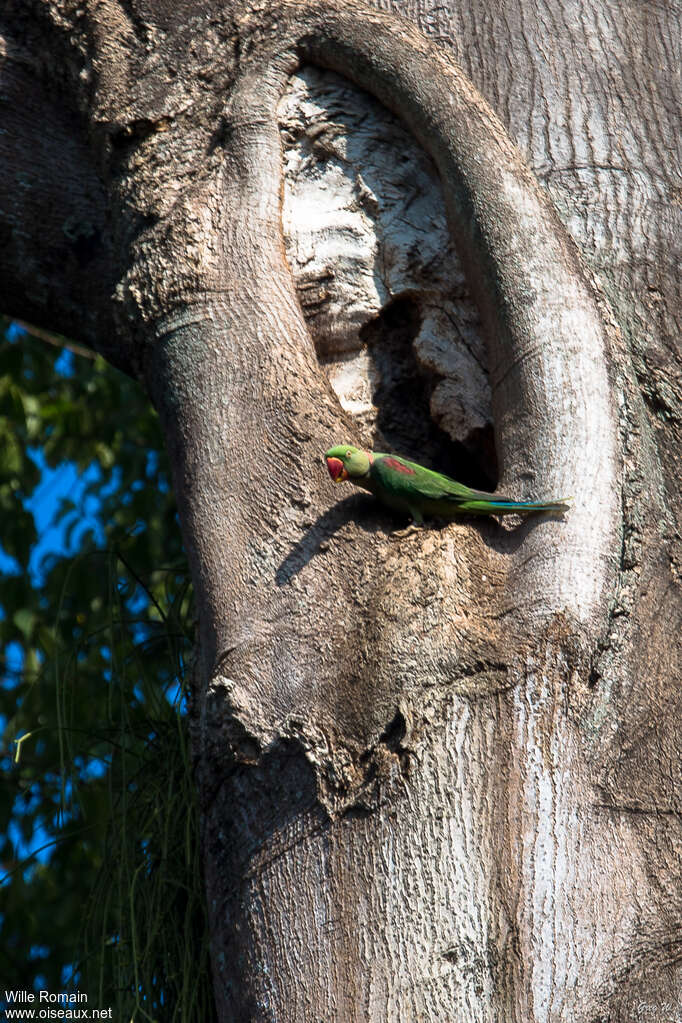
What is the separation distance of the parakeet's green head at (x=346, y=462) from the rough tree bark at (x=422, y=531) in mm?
27

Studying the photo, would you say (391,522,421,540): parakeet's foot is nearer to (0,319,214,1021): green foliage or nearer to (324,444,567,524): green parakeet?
(324,444,567,524): green parakeet

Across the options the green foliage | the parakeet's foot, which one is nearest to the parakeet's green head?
the parakeet's foot

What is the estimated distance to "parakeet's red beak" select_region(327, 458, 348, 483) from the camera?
1628mm

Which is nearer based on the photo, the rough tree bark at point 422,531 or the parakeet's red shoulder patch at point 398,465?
the rough tree bark at point 422,531

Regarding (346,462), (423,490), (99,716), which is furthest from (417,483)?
(99,716)

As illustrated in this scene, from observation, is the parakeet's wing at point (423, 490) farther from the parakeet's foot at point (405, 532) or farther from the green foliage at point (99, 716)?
the green foliage at point (99, 716)

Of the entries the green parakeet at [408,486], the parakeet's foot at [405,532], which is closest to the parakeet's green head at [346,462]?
the green parakeet at [408,486]

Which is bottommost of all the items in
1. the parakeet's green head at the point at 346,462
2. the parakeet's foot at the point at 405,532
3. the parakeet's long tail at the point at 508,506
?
the parakeet's foot at the point at 405,532

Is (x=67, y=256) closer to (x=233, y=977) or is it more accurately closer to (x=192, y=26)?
(x=192, y=26)

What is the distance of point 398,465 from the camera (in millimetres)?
1728

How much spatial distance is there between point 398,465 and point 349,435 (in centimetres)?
10

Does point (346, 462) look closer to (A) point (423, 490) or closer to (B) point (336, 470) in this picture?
(B) point (336, 470)

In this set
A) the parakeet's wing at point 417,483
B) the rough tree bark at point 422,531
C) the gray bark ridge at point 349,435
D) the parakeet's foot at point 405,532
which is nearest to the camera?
the rough tree bark at point 422,531

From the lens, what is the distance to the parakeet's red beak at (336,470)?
5.34ft
